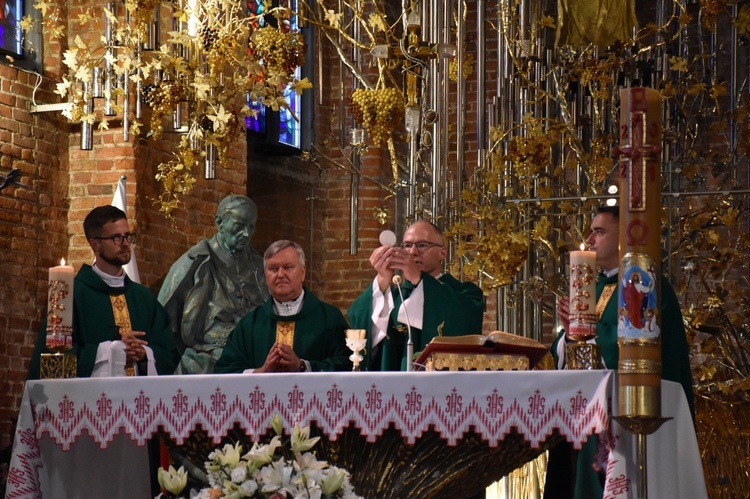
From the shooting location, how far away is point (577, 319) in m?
4.88

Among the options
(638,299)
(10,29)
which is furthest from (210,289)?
(638,299)

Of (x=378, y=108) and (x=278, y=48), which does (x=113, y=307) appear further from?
(x=378, y=108)

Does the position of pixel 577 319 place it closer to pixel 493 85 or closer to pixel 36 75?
pixel 36 75

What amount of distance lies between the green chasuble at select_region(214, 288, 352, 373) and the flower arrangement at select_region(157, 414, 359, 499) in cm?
248

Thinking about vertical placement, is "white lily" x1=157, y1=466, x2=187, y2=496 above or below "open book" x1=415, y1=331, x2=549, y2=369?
below

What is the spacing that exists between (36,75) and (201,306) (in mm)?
1682

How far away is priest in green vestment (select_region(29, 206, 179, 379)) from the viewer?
6230mm

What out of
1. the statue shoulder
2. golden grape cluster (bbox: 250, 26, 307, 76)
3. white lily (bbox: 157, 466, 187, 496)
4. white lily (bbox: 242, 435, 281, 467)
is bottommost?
white lily (bbox: 157, 466, 187, 496)

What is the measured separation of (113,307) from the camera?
662 cm

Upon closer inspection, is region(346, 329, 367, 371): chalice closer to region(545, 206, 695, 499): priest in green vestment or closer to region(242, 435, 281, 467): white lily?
region(545, 206, 695, 499): priest in green vestment

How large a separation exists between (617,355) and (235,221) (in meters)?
3.47

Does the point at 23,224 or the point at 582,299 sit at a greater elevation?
the point at 23,224

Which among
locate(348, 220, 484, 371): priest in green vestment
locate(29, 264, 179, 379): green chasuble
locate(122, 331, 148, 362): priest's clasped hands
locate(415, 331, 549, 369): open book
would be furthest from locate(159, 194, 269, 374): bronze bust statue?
locate(415, 331, 549, 369): open book

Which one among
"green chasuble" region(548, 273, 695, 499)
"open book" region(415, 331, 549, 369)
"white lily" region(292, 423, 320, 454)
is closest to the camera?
"white lily" region(292, 423, 320, 454)
